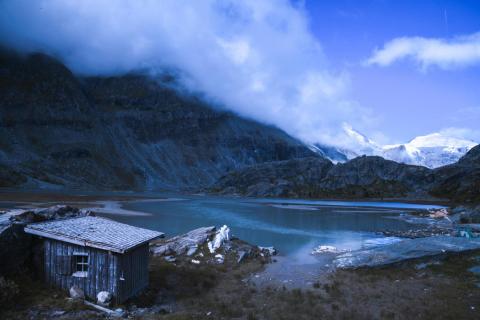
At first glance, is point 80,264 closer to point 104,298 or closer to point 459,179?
point 104,298

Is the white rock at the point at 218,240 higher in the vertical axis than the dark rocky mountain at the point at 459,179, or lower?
lower

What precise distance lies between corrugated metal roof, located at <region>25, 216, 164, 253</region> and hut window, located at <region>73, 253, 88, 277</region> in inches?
32.4

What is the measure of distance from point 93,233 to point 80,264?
153 centimetres

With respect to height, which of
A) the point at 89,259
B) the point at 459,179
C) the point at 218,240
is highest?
the point at 459,179

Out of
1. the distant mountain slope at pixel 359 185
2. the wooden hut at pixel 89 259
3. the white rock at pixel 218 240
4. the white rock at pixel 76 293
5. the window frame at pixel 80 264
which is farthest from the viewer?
the distant mountain slope at pixel 359 185

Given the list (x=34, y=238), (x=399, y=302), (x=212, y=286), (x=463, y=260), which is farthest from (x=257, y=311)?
(x=463, y=260)

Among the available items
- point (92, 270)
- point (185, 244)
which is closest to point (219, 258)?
point (185, 244)

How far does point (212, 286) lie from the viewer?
23.7 meters

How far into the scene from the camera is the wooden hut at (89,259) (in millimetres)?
18516

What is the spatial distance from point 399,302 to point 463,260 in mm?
11793

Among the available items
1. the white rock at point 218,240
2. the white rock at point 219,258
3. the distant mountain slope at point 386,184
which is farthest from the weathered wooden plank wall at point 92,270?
the distant mountain slope at point 386,184

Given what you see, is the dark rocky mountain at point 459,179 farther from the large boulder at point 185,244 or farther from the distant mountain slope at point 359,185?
the large boulder at point 185,244

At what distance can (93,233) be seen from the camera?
19750mm

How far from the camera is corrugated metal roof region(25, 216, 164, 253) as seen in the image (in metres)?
18.5
